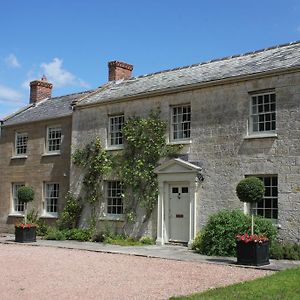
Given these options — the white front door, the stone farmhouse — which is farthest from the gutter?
Result: the white front door

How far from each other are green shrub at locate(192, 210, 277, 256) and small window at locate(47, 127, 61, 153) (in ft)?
35.6

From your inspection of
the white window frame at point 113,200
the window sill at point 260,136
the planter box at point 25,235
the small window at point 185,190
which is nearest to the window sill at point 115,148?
the white window frame at point 113,200

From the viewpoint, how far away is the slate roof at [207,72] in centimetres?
1725

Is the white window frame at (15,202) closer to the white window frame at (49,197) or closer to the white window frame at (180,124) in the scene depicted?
the white window frame at (49,197)

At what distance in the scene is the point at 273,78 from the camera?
16.3 metres

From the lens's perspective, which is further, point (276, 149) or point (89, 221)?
point (89, 221)

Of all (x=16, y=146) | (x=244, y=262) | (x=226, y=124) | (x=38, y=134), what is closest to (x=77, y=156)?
(x=38, y=134)

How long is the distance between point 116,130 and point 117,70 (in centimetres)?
548

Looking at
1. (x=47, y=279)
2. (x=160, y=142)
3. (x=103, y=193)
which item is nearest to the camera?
(x=47, y=279)

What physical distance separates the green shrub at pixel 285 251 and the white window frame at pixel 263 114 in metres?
3.74

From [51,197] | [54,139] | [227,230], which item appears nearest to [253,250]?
[227,230]

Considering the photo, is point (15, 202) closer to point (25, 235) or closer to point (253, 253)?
point (25, 235)

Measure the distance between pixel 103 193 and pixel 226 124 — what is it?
666cm

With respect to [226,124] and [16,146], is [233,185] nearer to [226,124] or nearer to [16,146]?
[226,124]
